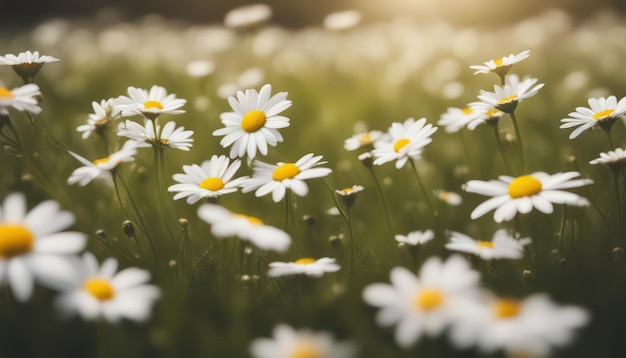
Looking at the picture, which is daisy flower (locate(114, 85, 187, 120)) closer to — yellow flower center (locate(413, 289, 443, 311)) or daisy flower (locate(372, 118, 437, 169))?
daisy flower (locate(372, 118, 437, 169))

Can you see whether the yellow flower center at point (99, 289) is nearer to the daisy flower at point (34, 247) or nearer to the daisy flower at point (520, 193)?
the daisy flower at point (34, 247)

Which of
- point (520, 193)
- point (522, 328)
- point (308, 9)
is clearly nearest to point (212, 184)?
point (520, 193)

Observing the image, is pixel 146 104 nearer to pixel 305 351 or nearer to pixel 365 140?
pixel 365 140

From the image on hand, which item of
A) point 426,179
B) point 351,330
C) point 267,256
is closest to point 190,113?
point 426,179

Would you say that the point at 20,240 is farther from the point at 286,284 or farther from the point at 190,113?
the point at 190,113

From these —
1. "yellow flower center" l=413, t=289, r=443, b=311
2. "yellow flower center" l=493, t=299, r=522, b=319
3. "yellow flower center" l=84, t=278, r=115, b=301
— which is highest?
"yellow flower center" l=84, t=278, r=115, b=301

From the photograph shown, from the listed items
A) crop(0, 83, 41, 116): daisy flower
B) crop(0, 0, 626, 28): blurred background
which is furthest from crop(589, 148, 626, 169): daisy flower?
crop(0, 0, 626, 28): blurred background
